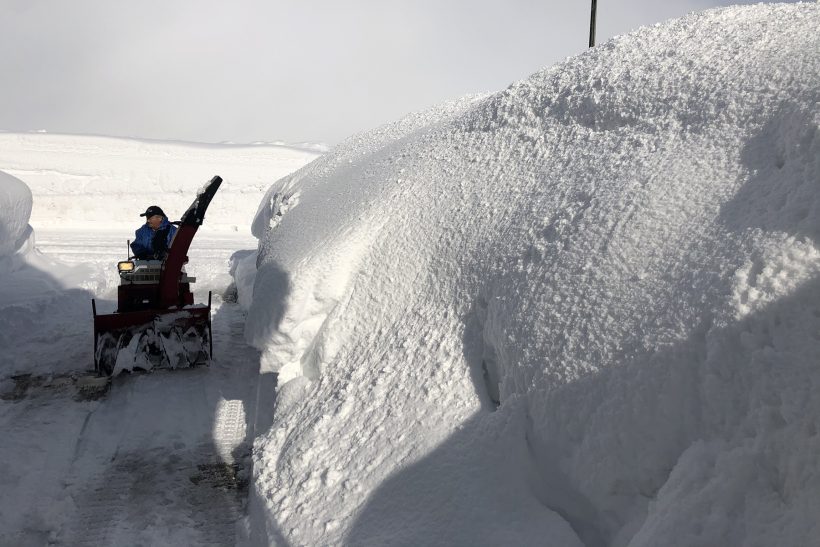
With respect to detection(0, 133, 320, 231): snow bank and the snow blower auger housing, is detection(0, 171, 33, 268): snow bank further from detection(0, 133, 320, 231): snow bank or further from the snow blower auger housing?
detection(0, 133, 320, 231): snow bank

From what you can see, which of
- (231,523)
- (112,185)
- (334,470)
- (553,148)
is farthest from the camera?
(112,185)

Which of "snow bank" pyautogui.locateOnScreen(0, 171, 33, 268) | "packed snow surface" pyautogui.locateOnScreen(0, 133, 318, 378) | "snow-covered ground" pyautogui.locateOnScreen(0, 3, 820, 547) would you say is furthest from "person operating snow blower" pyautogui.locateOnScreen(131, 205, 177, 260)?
"snow bank" pyautogui.locateOnScreen(0, 171, 33, 268)

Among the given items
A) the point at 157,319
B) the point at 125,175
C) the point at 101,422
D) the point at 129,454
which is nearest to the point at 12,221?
the point at 157,319

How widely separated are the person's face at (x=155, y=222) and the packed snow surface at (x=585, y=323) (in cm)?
170

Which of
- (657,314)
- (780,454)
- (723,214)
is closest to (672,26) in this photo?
(723,214)

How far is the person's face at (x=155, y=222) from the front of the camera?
6566mm

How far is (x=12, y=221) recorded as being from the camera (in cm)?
1066

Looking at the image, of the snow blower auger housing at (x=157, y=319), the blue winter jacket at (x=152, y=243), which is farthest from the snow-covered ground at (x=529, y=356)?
the blue winter jacket at (x=152, y=243)

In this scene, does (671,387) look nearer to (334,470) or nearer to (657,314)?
(657,314)

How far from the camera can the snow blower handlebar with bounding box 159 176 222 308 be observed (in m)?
6.00

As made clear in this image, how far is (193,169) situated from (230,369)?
1527 centimetres

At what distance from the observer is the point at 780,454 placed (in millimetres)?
2250

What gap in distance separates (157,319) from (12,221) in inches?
241

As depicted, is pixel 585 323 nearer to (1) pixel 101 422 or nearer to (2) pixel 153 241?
(1) pixel 101 422
